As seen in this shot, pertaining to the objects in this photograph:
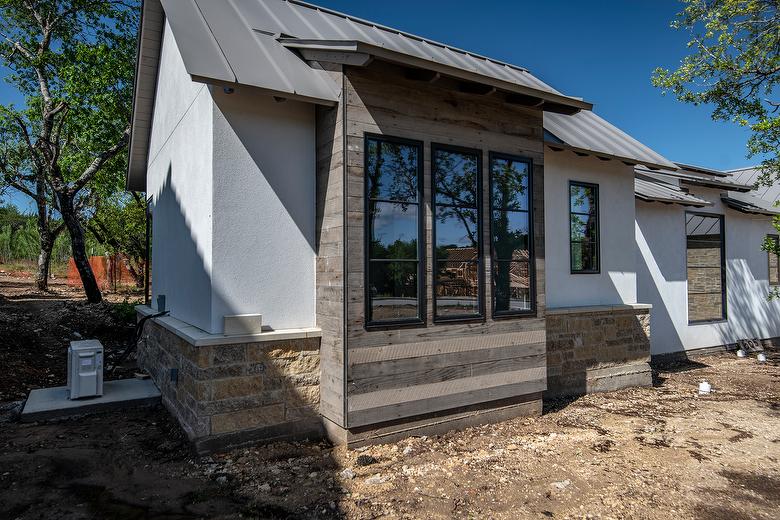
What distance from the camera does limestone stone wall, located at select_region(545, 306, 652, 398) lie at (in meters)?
6.97

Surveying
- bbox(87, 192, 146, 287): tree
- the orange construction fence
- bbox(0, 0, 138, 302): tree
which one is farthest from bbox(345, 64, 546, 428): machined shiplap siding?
the orange construction fence

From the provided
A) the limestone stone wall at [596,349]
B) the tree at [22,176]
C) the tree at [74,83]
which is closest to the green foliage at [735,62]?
the limestone stone wall at [596,349]

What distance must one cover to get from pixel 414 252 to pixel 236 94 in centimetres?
240

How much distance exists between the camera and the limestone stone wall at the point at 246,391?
4469 millimetres

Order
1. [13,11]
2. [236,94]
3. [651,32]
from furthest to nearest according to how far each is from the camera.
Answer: [13,11]
[651,32]
[236,94]

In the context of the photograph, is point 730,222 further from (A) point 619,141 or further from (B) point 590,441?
(B) point 590,441

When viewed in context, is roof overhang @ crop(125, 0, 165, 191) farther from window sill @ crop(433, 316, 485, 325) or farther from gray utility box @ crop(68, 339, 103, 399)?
window sill @ crop(433, 316, 485, 325)

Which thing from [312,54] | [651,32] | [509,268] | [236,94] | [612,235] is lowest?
[509,268]

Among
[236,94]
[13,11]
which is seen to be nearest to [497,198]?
[236,94]

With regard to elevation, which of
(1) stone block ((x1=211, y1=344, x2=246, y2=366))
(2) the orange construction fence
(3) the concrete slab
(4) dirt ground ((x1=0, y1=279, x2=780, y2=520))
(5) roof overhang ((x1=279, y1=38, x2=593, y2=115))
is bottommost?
(4) dirt ground ((x1=0, y1=279, x2=780, y2=520))

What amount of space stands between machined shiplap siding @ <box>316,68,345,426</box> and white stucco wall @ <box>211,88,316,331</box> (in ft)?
0.49

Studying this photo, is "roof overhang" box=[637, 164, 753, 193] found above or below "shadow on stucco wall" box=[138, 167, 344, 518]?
above

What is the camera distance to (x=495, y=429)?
219 inches

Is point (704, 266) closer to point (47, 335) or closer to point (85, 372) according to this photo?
point (85, 372)
